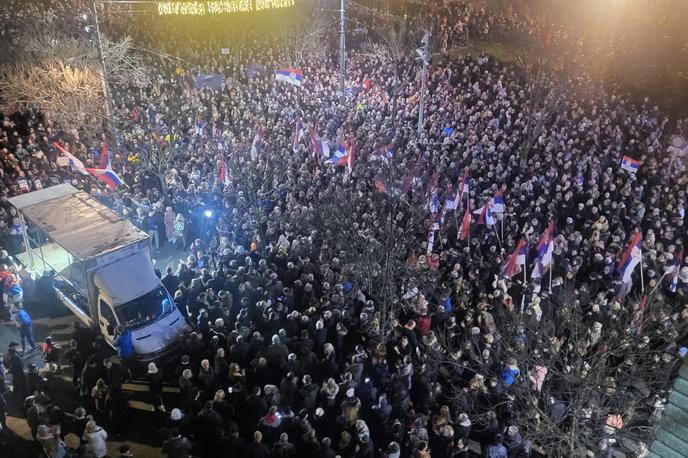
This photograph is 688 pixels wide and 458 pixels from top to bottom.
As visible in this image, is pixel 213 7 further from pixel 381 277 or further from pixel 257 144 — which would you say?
pixel 381 277

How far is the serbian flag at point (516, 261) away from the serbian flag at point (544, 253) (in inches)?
15.3

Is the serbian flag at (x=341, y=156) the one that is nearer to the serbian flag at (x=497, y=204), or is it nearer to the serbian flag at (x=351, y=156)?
the serbian flag at (x=351, y=156)

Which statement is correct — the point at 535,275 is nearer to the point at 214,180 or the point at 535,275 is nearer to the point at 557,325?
the point at 557,325

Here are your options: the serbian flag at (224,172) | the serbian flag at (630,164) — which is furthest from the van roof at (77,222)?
the serbian flag at (630,164)

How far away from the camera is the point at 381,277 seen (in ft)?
45.3

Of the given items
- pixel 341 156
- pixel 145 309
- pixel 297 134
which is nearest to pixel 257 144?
pixel 297 134

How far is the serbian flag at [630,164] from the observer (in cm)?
1847

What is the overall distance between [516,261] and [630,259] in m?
2.61

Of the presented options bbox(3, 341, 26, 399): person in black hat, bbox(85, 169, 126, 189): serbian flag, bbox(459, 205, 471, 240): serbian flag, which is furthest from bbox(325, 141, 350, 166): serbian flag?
bbox(3, 341, 26, 399): person in black hat

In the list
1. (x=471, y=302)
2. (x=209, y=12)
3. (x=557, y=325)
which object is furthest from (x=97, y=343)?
(x=209, y=12)

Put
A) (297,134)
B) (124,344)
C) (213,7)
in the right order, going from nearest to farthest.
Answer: (124,344), (297,134), (213,7)

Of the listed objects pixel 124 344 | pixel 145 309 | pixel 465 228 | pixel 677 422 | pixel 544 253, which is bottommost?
pixel 124 344

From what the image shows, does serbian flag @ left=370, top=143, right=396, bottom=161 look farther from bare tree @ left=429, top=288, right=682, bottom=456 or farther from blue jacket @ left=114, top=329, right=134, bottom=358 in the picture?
blue jacket @ left=114, top=329, right=134, bottom=358

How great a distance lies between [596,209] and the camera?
16484mm
